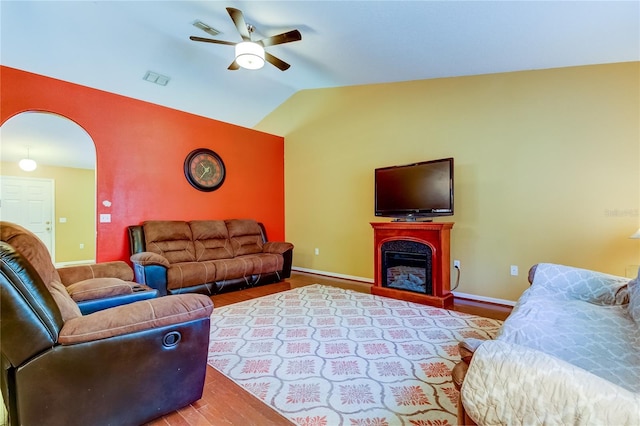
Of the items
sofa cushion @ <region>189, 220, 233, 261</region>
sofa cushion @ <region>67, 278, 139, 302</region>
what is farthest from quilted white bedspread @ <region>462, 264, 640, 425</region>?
sofa cushion @ <region>189, 220, 233, 261</region>

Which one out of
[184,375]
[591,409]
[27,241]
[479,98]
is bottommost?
[184,375]

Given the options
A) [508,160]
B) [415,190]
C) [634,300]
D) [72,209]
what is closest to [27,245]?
[634,300]

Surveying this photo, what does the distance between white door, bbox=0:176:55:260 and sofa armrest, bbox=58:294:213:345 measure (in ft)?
22.5

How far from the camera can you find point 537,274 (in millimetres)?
2244

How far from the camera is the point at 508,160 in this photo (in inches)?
140

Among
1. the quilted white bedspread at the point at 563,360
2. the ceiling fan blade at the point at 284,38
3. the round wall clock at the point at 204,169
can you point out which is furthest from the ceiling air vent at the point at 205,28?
the quilted white bedspread at the point at 563,360

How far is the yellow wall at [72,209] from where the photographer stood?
22.0 feet

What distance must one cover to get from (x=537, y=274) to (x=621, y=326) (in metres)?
0.66

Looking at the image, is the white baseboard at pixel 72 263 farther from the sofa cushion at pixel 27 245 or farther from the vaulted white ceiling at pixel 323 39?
the sofa cushion at pixel 27 245

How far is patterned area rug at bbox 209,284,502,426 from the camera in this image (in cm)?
165

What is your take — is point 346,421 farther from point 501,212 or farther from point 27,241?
point 501,212

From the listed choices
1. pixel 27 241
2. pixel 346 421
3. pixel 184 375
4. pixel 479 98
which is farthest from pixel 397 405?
pixel 479 98

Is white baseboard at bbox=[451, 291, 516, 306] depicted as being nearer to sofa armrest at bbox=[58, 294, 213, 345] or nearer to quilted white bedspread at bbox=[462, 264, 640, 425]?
quilted white bedspread at bbox=[462, 264, 640, 425]

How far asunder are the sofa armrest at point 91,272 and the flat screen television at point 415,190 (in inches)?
121
